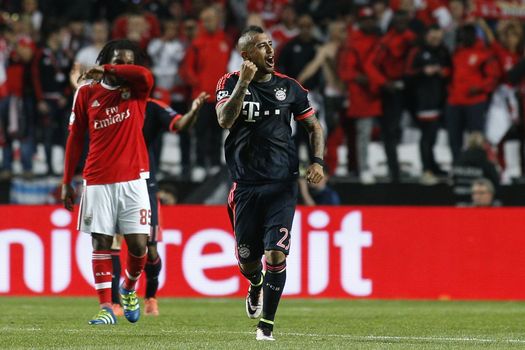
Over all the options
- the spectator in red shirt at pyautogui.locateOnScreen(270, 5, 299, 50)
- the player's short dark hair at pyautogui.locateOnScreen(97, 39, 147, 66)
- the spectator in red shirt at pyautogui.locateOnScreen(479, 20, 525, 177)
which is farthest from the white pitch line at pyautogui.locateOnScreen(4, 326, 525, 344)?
the spectator in red shirt at pyautogui.locateOnScreen(270, 5, 299, 50)

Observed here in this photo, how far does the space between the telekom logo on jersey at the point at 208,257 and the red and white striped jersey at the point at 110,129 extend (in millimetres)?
5519

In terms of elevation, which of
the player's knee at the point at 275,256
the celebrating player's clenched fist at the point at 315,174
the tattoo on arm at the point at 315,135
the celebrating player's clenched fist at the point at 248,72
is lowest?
the player's knee at the point at 275,256

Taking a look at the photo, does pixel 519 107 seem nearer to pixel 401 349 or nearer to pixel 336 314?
pixel 336 314

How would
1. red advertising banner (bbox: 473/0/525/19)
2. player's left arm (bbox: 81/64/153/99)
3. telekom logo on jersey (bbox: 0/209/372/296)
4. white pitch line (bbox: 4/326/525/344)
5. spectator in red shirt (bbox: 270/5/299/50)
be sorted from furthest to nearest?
red advertising banner (bbox: 473/0/525/19), spectator in red shirt (bbox: 270/5/299/50), telekom logo on jersey (bbox: 0/209/372/296), player's left arm (bbox: 81/64/153/99), white pitch line (bbox: 4/326/525/344)

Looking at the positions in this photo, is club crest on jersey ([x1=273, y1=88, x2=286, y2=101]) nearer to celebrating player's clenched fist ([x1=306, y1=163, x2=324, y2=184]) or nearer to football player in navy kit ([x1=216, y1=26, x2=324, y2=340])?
football player in navy kit ([x1=216, y1=26, x2=324, y2=340])

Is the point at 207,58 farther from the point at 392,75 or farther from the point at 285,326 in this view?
the point at 285,326

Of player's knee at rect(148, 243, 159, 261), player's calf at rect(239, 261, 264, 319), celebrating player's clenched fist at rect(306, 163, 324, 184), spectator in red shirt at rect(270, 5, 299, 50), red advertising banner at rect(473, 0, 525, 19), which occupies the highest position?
red advertising banner at rect(473, 0, 525, 19)

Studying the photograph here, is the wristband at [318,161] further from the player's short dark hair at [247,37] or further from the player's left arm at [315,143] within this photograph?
the player's short dark hair at [247,37]

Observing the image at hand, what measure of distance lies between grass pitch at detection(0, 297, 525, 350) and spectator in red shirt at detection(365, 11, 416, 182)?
12.1ft

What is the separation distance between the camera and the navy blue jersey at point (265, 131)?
906cm

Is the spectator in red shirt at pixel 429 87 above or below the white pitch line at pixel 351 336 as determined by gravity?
above

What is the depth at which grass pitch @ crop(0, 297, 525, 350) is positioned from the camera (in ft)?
28.2

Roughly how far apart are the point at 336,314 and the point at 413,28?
7458mm

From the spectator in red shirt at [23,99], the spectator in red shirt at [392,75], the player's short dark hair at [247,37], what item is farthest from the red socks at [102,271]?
the spectator in red shirt at [392,75]
